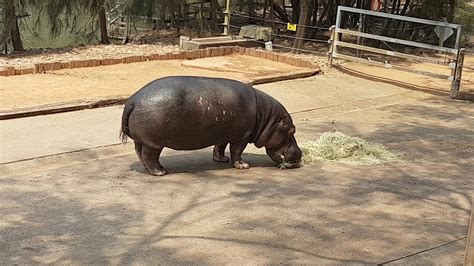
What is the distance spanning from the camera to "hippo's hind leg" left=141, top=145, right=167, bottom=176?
644 cm

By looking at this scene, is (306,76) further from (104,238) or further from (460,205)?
(104,238)

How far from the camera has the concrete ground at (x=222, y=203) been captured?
4699 millimetres

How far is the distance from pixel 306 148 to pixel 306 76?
5111 millimetres

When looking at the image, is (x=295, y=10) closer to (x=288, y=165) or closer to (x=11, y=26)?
(x=11, y=26)

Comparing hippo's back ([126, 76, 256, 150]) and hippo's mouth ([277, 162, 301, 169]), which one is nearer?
hippo's back ([126, 76, 256, 150])

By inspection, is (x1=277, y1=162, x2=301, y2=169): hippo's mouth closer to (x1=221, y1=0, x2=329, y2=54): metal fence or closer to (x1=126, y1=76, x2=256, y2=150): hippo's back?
(x1=126, y1=76, x2=256, y2=150): hippo's back

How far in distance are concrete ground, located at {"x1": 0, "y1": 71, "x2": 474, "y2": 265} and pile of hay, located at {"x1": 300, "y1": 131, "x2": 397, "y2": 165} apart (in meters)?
0.17

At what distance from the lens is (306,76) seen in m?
12.4

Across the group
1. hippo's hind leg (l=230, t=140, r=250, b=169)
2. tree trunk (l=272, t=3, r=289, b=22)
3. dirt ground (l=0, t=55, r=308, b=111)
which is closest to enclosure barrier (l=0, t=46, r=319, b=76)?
→ dirt ground (l=0, t=55, r=308, b=111)

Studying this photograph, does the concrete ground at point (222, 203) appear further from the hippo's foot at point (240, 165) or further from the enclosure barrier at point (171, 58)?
the enclosure barrier at point (171, 58)

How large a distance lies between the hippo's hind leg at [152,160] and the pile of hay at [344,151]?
1553 mm

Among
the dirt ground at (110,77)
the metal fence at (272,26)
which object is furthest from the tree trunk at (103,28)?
the dirt ground at (110,77)

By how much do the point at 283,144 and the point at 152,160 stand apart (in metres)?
1.33

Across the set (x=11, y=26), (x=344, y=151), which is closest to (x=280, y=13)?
(x=11, y=26)
